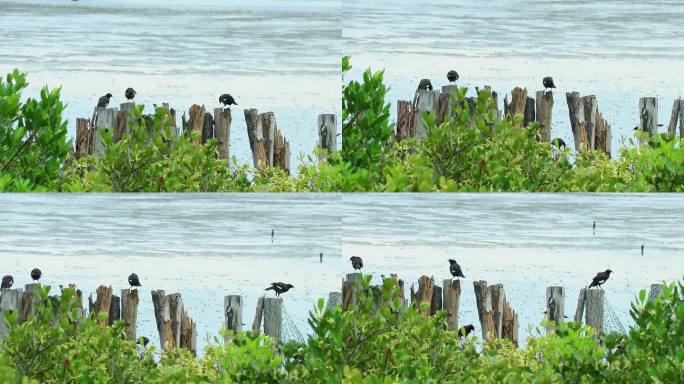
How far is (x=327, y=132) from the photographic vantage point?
4.47m

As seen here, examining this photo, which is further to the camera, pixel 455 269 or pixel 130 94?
pixel 130 94

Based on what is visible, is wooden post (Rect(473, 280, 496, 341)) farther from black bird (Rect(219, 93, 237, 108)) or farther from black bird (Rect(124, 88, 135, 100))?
black bird (Rect(124, 88, 135, 100))

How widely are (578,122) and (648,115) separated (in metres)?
0.29

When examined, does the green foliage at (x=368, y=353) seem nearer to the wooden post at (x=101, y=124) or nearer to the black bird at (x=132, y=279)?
the black bird at (x=132, y=279)

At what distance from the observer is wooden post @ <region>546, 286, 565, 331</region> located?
4418mm

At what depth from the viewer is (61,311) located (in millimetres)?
4531

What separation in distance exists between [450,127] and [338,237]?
69 cm

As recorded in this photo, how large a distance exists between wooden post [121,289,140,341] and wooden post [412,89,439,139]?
1.38 meters

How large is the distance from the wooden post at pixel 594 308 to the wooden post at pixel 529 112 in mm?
→ 763

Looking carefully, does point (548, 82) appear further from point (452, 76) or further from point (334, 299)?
point (334, 299)

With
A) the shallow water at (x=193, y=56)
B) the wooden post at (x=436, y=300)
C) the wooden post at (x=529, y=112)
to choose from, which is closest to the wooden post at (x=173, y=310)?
the shallow water at (x=193, y=56)

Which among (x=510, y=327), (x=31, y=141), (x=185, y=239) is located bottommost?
(x=510, y=327)

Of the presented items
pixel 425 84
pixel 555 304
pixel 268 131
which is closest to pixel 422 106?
pixel 425 84

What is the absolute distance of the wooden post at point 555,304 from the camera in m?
4.42
